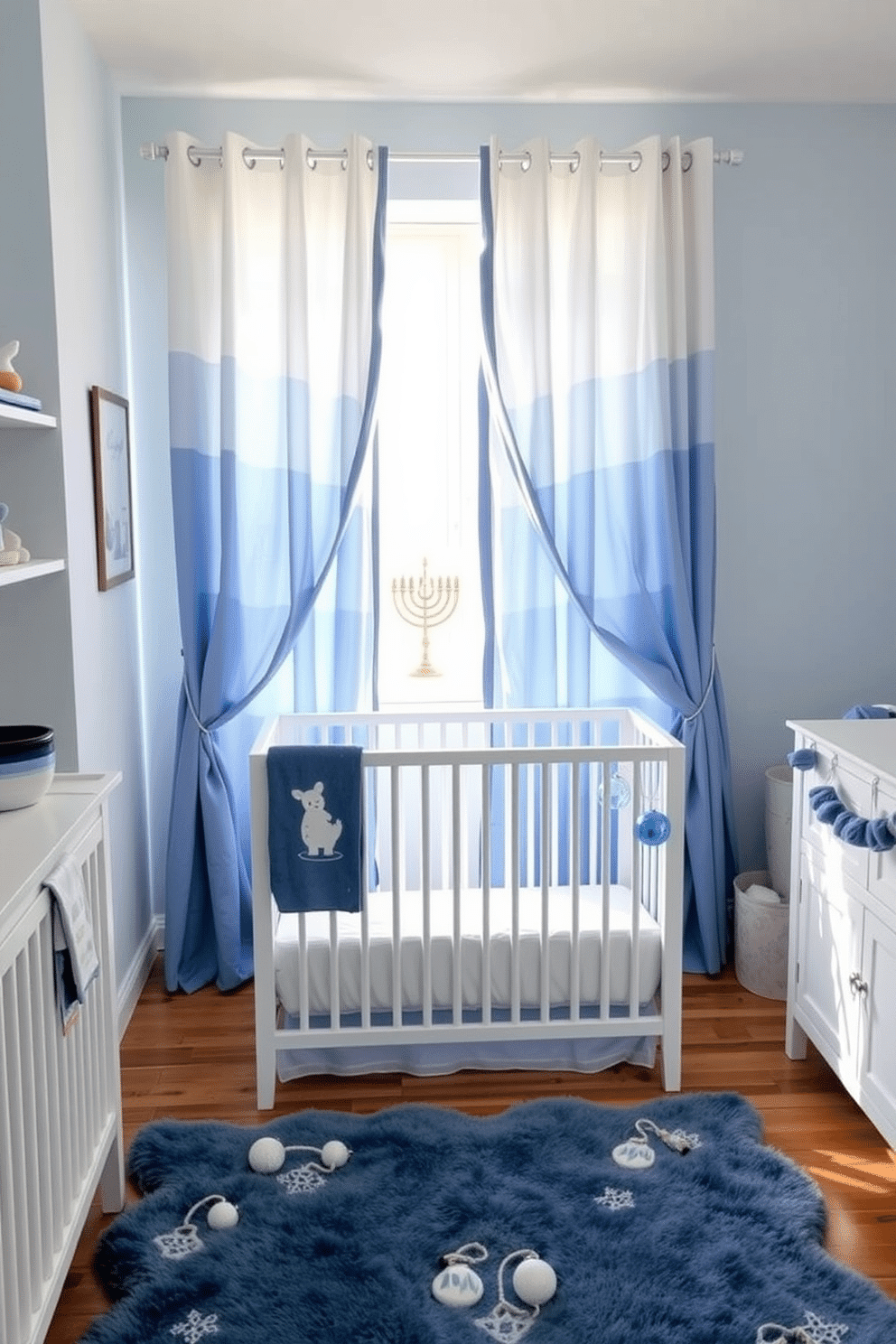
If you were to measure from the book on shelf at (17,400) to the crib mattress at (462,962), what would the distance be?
49.5 inches

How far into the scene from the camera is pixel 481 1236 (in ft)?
6.63

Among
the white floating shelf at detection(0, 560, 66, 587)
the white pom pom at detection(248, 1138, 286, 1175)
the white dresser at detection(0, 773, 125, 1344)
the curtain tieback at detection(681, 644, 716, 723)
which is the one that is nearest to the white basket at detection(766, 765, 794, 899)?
the curtain tieback at detection(681, 644, 716, 723)

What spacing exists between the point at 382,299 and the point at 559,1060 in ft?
6.46

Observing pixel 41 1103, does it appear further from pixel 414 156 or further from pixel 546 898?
pixel 414 156

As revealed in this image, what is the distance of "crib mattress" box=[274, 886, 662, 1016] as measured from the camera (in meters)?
2.58

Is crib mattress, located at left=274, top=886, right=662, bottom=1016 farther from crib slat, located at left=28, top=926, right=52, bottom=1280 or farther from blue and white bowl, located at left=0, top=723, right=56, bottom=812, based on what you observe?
crib slat, located at left=28, top=926, right=52, bottom=1280

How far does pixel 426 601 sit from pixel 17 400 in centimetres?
155

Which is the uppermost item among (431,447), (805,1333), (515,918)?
(431,447)

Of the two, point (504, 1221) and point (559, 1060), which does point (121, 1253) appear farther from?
point (559, 1060)

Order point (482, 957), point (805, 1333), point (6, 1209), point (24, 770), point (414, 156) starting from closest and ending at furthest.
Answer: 1. point (6, 1209)
2. point (805, 1333)
3. point (24, 770)
4. point (482, 957)
5. point (414, 156)

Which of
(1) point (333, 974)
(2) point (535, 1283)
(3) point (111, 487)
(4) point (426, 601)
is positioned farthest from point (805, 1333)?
(3) point (111, 487)

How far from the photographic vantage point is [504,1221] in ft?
6.75

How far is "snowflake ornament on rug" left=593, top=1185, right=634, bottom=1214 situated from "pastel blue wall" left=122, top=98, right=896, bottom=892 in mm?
1513

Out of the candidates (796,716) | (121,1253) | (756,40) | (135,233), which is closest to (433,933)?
(121,1253)
